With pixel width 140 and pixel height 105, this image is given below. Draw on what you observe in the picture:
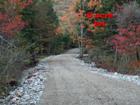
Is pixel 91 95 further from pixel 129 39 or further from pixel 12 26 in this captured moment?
pixel 12 26

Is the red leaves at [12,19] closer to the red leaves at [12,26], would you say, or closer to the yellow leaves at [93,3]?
the red leaves at [12,26]

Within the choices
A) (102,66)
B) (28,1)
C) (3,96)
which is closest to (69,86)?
(3,96)

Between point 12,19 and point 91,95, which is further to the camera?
point 12,19

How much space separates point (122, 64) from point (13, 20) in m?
11.3

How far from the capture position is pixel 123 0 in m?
42.8

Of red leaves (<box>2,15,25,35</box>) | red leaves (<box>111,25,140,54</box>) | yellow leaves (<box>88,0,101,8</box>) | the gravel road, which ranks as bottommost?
the gravel road

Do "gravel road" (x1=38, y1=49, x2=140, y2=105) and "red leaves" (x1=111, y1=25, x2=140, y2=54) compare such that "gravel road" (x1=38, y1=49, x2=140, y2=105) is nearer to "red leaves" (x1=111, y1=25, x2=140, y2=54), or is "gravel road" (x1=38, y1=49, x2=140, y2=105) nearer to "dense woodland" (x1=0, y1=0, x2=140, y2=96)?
"dense woodland" (x1=0, y1=0, x2=140, y2=96)

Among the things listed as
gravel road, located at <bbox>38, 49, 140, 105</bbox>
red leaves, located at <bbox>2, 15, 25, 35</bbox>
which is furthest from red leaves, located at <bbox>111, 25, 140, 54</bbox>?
gravel road, located at <bbox>38, 49, 140, 105</bbox>

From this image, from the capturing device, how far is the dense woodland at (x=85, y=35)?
79.2ft

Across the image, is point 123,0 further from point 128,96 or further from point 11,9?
point 128,96

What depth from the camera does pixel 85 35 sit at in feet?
171

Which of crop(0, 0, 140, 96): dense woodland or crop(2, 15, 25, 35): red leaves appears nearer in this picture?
crop(0, 0, 140, 96): dense woodland

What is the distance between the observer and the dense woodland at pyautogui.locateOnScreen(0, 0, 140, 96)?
950 inches

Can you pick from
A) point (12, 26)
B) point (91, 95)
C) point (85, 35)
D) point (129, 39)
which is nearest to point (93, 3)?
point (85, 35)
